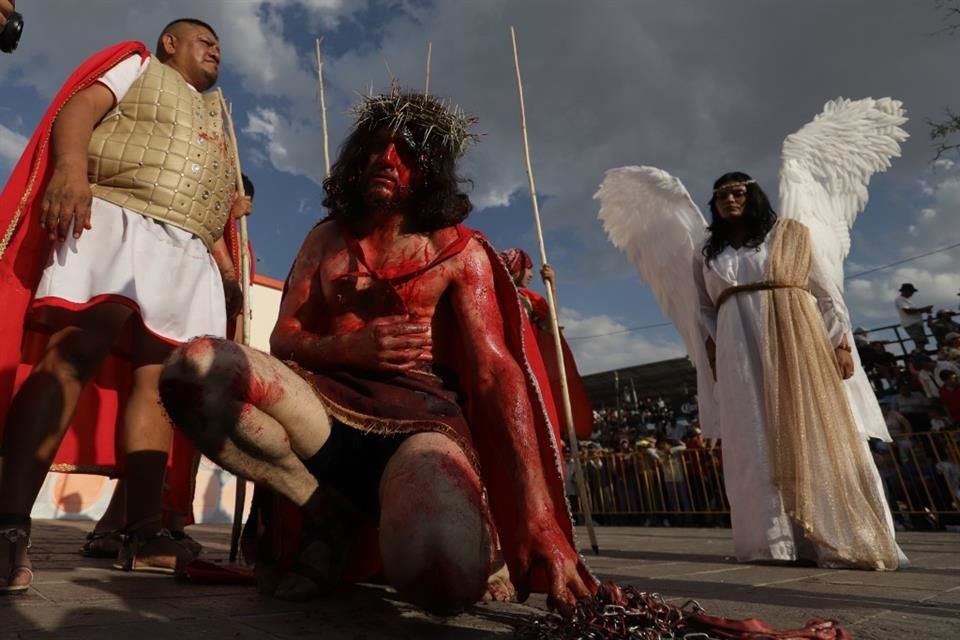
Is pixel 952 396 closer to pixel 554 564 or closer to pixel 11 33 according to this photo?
pixel 554 564

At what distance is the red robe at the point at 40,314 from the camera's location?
7.14ft

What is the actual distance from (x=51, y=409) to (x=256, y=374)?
0.95 meters

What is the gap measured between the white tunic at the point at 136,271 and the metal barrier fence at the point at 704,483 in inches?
277

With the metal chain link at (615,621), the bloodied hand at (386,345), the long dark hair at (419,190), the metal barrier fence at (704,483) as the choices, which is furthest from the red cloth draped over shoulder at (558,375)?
the metal barrier fence at (704,483)

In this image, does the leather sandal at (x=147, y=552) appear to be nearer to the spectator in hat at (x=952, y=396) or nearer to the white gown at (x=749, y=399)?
the white gown at (x=749, y=399)

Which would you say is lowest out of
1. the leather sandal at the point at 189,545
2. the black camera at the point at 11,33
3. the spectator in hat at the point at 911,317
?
the leather sandal at the point at 189,545

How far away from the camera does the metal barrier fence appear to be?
22.7 ft

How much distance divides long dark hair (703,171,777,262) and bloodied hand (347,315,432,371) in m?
2.76

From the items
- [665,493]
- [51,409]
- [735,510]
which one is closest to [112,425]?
[51,409]

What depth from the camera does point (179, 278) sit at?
8.30ft

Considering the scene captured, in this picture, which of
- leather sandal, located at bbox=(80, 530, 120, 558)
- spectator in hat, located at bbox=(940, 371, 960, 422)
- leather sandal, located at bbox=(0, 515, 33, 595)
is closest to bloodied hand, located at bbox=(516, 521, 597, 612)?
leather sandal, located at bbox=(0, 515, 33, 595)

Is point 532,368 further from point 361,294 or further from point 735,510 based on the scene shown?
point 735,510

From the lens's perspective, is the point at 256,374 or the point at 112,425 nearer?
the point at 256,374

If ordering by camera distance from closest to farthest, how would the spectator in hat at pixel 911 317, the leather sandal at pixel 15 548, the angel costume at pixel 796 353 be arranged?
the leather sandal at pixel 15 548 < the angel costume at pixel 796 353 < the spectator in hat at pixel 911 317
